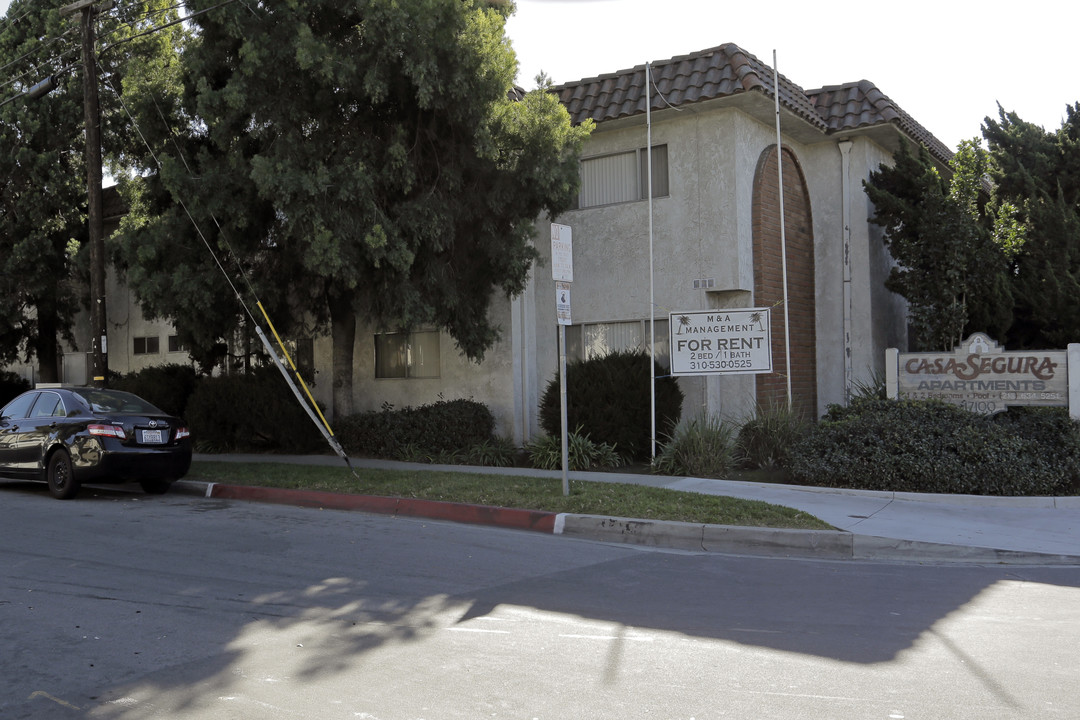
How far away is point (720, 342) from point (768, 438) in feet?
5.21

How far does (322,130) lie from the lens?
13.2 m

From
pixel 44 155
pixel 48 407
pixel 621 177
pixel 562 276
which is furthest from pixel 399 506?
pixel 44 155

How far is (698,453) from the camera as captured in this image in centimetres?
1276

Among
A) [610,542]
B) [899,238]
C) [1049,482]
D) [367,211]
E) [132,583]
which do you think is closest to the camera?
[132,583]

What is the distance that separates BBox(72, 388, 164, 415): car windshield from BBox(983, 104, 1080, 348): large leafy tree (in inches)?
542

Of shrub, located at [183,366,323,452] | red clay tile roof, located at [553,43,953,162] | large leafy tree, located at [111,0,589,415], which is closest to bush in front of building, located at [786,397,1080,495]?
large leafy tree, located at [111,0,589,415]

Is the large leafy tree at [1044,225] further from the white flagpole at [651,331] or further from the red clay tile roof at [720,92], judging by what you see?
the white flagpole at [651,331]

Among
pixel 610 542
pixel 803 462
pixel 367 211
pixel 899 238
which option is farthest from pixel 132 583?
pixel 899 238

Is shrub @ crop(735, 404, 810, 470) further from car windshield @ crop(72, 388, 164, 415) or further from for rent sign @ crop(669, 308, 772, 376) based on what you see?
car windshield @ crop(72, 388, 164, 415)

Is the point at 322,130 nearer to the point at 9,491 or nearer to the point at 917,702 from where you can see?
the point at 9,491

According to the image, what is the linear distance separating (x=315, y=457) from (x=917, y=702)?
12547mm

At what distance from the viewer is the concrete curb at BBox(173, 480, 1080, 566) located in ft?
26.7

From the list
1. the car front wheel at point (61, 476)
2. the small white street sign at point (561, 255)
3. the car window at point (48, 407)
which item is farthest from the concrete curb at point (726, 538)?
the car window at point (48, 407)

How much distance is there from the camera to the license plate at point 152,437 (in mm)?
11883
